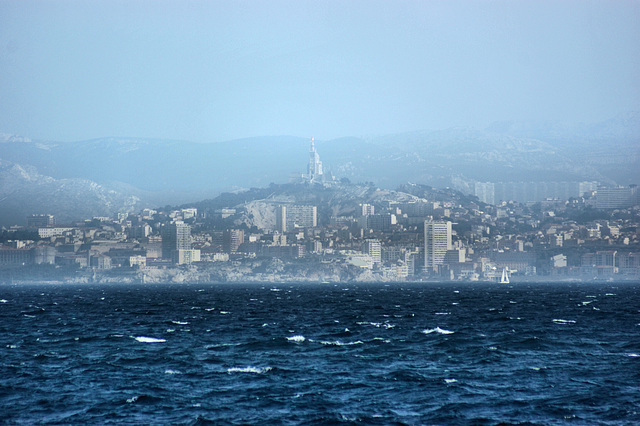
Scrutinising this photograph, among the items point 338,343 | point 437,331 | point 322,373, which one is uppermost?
point 322,373

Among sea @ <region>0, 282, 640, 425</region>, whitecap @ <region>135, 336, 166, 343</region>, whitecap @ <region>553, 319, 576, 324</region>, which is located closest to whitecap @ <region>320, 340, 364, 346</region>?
sea @ <region>0, 282, 640, 425</region>

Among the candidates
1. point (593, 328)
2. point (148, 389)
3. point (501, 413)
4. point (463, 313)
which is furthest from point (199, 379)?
point (463, 313)

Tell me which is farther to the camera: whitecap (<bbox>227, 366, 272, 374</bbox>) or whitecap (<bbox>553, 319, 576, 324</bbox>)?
whitecap (<bbox>553, 319, 576, 324</bbox>)

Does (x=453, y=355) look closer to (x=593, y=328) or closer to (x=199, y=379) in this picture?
(x=199, y=379)

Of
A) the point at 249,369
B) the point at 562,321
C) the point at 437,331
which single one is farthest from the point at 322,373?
the point at 562,321

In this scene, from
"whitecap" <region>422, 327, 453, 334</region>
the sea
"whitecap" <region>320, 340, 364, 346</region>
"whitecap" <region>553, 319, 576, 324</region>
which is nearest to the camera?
the sea

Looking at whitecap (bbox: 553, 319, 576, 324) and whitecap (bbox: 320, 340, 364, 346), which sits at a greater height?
whitecap (bbox: 320, 340, 364, 346)

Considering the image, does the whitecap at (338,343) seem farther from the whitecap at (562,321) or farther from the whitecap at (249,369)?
the whitecap at (562,321)

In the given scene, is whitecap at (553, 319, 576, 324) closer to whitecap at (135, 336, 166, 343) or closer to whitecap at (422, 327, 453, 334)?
whitecap at (422, 327, 453, 334)

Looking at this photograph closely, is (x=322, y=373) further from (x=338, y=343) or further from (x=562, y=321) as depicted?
(x=562, y=321)
